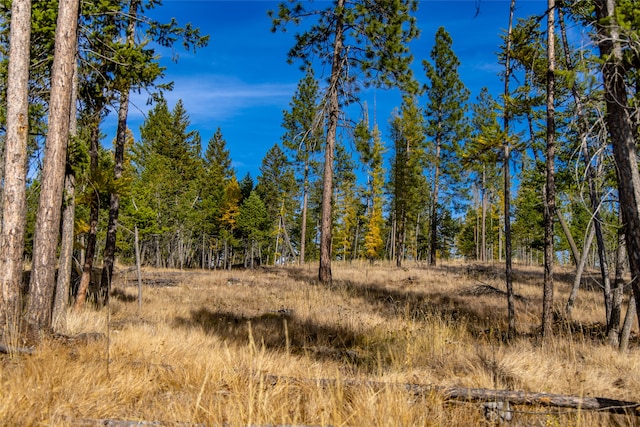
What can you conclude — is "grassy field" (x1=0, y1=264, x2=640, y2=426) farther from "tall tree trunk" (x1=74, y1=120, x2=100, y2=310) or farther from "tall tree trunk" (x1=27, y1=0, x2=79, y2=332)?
"tall tree trunk" (x1=74, y1=120, x2=100, y2=310)

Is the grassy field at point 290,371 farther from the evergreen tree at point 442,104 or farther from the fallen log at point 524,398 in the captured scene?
the evergreen tree at point 442,104

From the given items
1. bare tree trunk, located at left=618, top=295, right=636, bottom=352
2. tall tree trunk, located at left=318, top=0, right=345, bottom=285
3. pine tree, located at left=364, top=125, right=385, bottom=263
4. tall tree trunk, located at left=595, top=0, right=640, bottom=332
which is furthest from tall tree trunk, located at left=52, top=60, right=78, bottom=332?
pine tree, located at left=364, top=125, right=385, bottom=263

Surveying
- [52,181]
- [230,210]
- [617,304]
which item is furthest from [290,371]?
[230,210]

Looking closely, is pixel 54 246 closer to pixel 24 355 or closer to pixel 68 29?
pixel 24 355

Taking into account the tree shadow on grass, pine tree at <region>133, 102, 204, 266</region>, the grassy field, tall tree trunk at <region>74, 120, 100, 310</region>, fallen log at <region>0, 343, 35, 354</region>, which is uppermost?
pine tree at <region>133, 102, 204, 266</region>

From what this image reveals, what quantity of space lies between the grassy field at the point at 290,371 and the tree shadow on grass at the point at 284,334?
0.14 ft

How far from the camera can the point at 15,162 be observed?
5.34 m

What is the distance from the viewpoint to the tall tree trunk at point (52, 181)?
5160mm

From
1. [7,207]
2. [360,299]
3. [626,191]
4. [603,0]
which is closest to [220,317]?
[360,299]

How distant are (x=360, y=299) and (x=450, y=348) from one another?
212 inches

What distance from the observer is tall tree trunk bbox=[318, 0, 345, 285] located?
43.1 feet

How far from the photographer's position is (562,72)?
10.7ft

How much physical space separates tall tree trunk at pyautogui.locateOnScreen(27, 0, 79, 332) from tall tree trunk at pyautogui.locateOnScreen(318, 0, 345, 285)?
8.43 metres

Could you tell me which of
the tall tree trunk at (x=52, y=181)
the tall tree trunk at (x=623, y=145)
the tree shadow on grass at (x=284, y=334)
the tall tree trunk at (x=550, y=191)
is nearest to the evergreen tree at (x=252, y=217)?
the tree shadow on grass at (x=284, y=334)
